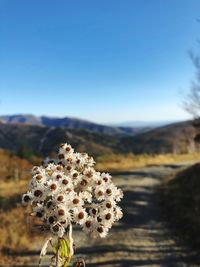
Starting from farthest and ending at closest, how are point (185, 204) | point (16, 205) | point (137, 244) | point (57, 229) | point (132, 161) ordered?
point (132, 161) → point (16, 205) → point (185, 204) → point (137, 244) → point (57, 229)

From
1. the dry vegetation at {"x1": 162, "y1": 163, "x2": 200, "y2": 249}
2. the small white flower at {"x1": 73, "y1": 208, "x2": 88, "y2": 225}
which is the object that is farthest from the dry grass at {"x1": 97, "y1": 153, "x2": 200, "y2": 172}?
the small white flower at {"x1": 73, "y1": 208, "x2": 88, "y2": 225}

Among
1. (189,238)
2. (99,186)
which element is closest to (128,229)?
(189,238)

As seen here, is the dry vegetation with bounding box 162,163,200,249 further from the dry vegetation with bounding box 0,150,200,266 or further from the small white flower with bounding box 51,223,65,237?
the small white flower with bounding box 51,223,65,237

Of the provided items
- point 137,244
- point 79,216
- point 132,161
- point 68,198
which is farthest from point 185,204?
point 132,161

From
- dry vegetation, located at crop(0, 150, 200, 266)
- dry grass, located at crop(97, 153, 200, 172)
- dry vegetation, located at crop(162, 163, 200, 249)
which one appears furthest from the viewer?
dry grass, located at crop(97, 153, 200, 172)

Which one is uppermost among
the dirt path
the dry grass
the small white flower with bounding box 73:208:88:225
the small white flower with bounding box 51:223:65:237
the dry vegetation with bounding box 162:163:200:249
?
the dry grass

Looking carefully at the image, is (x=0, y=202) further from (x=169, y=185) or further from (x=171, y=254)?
(x=171, y=254)

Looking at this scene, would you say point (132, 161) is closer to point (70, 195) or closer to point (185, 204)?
point (185, 204)
